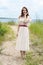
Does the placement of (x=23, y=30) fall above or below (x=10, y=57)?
above

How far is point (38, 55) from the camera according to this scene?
845cm

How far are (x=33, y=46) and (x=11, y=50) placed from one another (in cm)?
106

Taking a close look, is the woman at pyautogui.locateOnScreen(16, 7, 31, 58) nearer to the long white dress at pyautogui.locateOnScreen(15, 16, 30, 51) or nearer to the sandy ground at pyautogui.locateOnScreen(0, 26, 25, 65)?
the long white dress at pyautogui.locateOnScreen(15, 16, 30, 51)

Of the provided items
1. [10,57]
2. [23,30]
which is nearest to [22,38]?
[23,30]

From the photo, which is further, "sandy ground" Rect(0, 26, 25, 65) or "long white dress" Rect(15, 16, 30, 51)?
"long white dress" Rect(15, 16, 30, 51)

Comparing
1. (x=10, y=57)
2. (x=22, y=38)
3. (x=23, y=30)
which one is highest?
(x=23, y=30)

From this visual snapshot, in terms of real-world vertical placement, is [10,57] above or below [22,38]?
below

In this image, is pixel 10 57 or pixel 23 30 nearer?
pixel 23 30

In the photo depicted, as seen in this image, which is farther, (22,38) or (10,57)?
(10,57)

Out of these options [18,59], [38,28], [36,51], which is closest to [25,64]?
[18,59]

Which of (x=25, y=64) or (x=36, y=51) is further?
(x=36, y=51)

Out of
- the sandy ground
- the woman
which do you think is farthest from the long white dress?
the sandy ground

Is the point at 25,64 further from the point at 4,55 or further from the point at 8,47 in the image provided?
the point at 8,47

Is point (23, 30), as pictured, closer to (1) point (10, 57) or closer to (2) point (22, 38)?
(2) point (22, 38)
